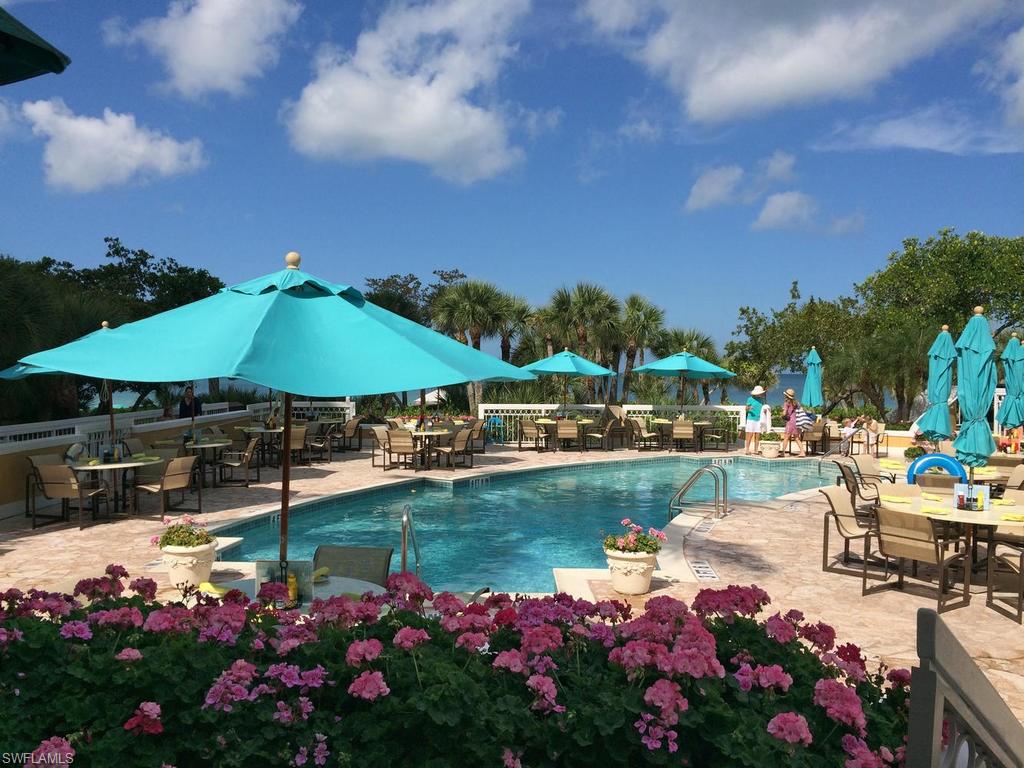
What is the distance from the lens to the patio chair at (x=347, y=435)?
17.8 m

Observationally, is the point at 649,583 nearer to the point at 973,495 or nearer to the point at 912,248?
the point at 973,495

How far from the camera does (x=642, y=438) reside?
1905cm

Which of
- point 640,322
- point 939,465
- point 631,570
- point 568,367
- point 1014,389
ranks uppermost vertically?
point 640,322

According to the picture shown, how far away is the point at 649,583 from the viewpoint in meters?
6.66

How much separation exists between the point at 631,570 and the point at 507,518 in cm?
476

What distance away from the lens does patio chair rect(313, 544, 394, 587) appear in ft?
16.4

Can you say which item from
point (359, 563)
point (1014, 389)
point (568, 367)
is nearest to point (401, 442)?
point (568, 367)

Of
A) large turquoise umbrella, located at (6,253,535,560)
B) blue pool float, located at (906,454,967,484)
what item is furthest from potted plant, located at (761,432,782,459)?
large turquoise umbrella, located at (6,253,535,560)

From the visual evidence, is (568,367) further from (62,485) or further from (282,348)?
(282,348)

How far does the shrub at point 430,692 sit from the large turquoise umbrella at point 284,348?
114 centimetres

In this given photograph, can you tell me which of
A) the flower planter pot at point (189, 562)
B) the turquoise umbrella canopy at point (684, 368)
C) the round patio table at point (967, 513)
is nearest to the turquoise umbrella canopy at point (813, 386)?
the turquoise umbrella canopy at point (684, 368)

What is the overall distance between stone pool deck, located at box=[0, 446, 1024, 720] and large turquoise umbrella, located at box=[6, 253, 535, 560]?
5.60ft

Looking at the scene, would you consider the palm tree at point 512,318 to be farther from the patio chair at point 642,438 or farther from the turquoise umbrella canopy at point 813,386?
the turquoise umbrella canopy at point 813,386

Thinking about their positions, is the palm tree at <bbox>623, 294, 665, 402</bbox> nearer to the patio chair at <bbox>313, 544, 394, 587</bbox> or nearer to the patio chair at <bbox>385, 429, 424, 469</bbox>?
the patio chair at <bbox>385, 429, 424, 469</bbox>
